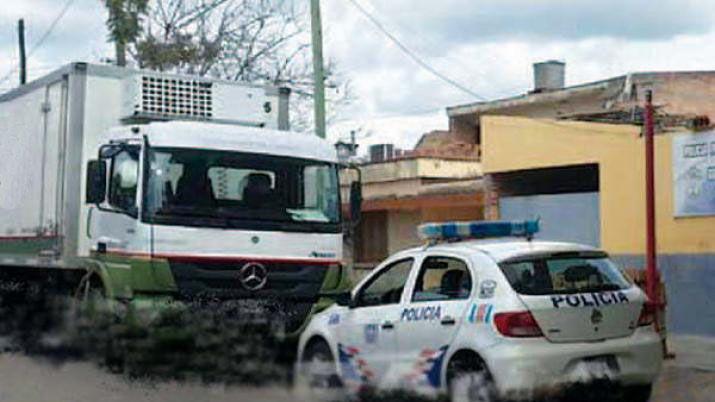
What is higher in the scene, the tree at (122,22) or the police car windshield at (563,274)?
the tree at (122,22)

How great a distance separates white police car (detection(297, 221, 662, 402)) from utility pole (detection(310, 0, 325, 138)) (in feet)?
23.7

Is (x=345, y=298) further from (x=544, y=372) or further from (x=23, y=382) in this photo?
(x=23, y=382)

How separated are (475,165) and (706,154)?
32.7 ft

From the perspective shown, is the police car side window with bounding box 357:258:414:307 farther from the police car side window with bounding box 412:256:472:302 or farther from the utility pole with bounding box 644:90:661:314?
the utility pole with bounding box 644:90:661:314

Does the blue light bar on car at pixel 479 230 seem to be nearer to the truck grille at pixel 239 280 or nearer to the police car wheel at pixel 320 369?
the police car wheel at pixel 320 369

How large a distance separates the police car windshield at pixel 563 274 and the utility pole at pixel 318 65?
8.03 metres

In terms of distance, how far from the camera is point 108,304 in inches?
405

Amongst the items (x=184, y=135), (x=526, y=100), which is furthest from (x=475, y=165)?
(x=184, y=135)

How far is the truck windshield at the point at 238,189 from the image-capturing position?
9984 millimetres

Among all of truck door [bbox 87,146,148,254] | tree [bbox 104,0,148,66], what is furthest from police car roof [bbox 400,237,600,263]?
tree [bbox 104,0,148,66]

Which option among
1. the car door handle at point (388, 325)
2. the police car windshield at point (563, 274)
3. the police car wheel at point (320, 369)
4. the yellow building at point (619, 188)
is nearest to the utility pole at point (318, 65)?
the yellow building at point (619, 188)

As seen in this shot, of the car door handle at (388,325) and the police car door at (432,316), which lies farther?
the car door handle at (388,325)

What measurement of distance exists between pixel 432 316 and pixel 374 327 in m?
0.76

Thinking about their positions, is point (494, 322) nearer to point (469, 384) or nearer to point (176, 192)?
point (469, 384)
